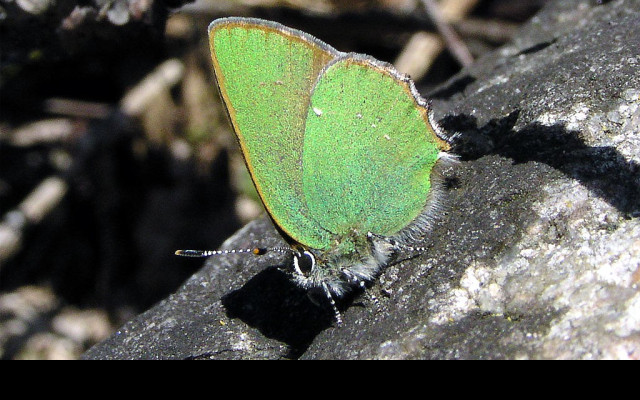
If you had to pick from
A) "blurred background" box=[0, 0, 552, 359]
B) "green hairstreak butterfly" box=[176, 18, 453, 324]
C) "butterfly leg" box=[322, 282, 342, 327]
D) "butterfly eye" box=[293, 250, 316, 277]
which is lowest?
"blurred background" box=[0, 0, 552, 359]

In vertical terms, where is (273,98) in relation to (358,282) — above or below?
above

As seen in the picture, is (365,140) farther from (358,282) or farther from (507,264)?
(507,264)

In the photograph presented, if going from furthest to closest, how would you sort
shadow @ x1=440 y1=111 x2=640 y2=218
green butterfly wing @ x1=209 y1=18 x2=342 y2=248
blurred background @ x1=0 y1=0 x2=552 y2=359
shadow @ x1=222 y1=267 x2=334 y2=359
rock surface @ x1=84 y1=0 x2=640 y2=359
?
blurred background @ x1=0 y1=0 x2=552 y2=359, shadow @ x1=222 y1=267 x2=334 y2=359, green butterfly wing @ x1=209 y1=18 x2=342 y2=248, shadow @ x1=440 y1=111 x2=640 y2=218, rock surface @ x1=84 y1=0 x2=640 y2=359

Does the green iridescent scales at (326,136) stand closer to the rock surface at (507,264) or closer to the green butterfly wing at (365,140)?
the green butterfly wing at (365,140)

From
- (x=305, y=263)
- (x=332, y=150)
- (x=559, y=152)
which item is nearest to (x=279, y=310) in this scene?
(x=305, y=263)

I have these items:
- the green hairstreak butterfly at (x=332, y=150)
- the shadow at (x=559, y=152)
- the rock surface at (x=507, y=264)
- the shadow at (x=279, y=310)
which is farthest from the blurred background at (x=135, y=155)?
the green hairstreak butterfly at (x=332, y=150)

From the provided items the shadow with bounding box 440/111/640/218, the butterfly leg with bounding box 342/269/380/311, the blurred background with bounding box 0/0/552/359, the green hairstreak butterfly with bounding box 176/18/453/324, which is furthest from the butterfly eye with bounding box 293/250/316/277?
the blurred background with bounding box 0/0/552/359

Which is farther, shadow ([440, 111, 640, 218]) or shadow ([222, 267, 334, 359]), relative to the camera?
shadow ([222, 267, 334, 359])

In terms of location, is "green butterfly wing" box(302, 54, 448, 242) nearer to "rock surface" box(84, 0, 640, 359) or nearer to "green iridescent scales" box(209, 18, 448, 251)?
"green iridescent scales" box(209, 18, 448, 251)
